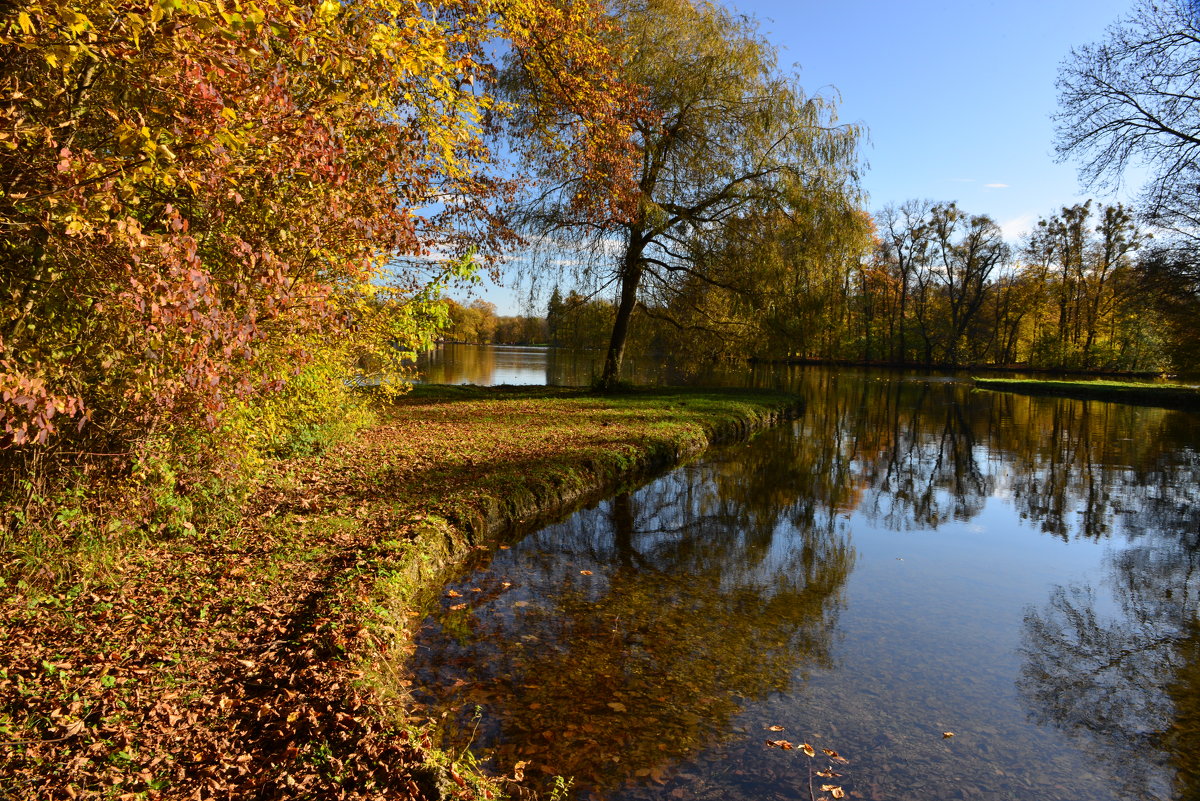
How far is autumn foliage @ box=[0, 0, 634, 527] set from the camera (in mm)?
2891

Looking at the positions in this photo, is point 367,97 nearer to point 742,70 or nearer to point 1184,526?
point 1184,526

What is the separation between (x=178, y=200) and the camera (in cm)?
409

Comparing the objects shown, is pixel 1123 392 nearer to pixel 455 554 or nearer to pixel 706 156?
pixel 706 156

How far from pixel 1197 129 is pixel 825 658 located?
662 inches

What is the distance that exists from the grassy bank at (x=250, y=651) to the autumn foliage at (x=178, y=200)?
0.92 meters

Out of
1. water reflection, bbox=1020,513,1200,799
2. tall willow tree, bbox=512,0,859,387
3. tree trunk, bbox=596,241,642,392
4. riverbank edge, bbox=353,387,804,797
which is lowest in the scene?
water reflection, bbox=1020,513,1200,799

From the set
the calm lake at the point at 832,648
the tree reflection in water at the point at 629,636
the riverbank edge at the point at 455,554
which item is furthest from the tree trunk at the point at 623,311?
the tree reflection in water at the point at 629,636

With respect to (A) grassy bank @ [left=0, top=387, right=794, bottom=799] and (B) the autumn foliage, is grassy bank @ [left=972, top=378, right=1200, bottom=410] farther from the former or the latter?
(B) the autumn foliage

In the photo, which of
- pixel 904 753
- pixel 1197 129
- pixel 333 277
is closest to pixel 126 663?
pixel 333 277

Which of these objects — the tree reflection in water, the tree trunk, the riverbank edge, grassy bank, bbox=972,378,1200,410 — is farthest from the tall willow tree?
grassy bank, bbox=972,378,1200,410

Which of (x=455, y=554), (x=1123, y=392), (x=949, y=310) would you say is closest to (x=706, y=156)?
(x=455, y=554)

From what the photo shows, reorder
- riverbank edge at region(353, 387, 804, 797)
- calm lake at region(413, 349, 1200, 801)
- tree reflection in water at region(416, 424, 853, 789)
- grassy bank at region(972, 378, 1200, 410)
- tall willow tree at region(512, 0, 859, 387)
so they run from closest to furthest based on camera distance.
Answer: riverbank edge at region(353, 387, 804, 797)
calm lake at region(413, 349, 1200, 801)
tree reflection in water at region(416, 424, 853, 789)
tall willow tree at region(512, 0, 859, 387)
grassy bank at region(972, 378, 1200, 410)

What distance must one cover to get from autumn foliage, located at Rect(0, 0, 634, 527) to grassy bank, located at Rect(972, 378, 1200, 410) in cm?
3192

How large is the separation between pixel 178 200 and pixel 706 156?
14.7 metres
